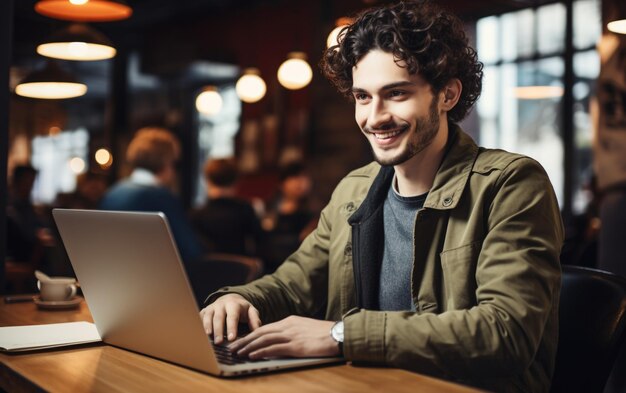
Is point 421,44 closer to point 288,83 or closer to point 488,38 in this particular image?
point 288,83

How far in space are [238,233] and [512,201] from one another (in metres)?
4.09

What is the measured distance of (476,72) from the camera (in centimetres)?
206

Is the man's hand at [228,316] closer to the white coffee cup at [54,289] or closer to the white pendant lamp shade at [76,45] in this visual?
the white coffee cup at [54,289]

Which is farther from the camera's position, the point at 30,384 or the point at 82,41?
the point at 82,41

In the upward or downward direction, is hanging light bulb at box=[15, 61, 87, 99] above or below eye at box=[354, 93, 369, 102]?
above

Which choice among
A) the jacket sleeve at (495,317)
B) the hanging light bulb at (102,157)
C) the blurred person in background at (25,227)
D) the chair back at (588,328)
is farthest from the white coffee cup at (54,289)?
the hanging light bulb at (102,157)

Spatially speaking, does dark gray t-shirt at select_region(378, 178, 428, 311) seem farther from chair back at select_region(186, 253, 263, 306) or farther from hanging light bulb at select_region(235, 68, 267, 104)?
hanging light bulb at select_region(235, 68, 267, 104)

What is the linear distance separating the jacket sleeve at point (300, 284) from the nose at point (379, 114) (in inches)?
16.2

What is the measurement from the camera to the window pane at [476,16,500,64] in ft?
24.9

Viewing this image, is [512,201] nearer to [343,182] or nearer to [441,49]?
[441,49]

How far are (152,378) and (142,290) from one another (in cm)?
17

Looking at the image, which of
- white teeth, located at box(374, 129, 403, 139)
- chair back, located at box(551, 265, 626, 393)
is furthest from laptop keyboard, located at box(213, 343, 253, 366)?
chair back, located at box(551, 265, 626, 393)

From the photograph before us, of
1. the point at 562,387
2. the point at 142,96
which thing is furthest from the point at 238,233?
the point at 142,96

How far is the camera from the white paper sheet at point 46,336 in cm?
156
